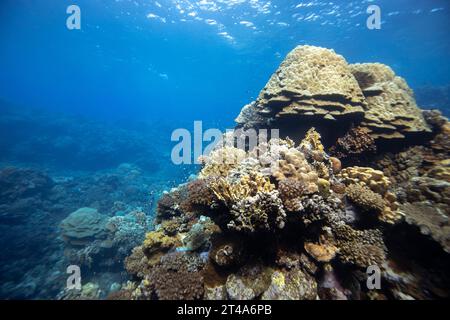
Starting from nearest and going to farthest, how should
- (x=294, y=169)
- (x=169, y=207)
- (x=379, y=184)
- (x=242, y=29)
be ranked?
(x=294, y=169)
(x=379, y=184)
(x=169, y=207)
(x=242, y=29)

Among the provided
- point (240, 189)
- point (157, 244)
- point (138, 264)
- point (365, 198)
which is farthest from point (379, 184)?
→ point (138, 264)

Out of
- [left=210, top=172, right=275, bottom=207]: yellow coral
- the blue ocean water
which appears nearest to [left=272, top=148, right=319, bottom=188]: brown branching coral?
[left=210, top=172, right=275, bottom=207]: yellow coral

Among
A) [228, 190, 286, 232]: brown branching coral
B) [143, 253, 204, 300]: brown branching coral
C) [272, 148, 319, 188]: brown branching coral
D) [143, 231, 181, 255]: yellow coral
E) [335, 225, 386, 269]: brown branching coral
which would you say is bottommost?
[143, 253, 204, 300]: brown branching coral

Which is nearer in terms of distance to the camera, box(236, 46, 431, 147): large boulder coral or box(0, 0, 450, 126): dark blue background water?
box(236, 46, 431, 147): large boulder coral

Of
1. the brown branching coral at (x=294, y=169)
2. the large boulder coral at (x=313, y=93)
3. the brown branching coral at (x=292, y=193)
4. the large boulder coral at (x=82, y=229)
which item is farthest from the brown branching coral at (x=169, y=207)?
the large boulder coral at (x=82, y=229)

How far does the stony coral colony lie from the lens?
3924 mm

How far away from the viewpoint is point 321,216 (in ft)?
13.5

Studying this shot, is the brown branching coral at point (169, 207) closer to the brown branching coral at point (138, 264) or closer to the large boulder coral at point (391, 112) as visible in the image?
the brown branching coral at point (138, 264)

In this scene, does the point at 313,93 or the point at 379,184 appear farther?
the point at 313,93

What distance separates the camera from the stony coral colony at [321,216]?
12.9ft

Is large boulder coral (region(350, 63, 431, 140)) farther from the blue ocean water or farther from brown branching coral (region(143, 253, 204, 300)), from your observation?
the blue ocean water

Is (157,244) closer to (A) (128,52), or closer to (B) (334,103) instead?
(B) (334,103)
